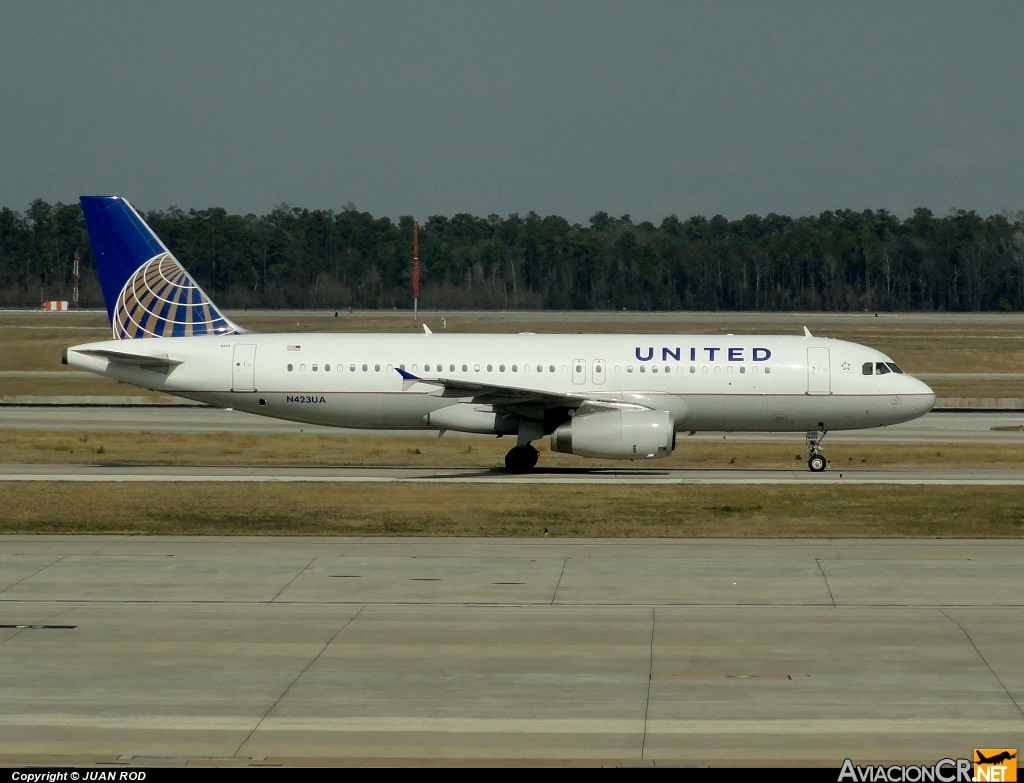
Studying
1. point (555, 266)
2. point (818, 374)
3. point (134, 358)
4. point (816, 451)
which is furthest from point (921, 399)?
point (555, 266)

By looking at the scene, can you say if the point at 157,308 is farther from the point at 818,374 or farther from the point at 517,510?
the point at 818,374

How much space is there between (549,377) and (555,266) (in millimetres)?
115858

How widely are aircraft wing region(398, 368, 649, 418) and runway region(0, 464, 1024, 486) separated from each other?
168 centimetres

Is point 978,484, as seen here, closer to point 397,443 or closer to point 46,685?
point 397,443

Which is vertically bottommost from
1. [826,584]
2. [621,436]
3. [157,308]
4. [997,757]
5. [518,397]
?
[826,584]

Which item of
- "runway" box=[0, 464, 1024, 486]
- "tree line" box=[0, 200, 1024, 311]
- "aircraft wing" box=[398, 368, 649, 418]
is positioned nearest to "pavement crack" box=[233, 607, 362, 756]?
"runway" box=[0, 464, 1024, 486]

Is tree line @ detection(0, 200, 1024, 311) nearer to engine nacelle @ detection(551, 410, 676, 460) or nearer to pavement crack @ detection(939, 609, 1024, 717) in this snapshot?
engine nacelle @ detection(551, 410, 676, 460)

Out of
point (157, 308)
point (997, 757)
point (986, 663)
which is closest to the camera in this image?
point (997, 757)

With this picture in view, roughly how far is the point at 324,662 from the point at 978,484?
65.3ft

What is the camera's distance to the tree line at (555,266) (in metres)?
138

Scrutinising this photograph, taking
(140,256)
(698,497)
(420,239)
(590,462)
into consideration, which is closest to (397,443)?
(590,462)

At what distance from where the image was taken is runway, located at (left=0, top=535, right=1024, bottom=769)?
1116 centimetres

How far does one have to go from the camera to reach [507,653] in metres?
14.2

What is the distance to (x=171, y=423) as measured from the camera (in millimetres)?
44719
